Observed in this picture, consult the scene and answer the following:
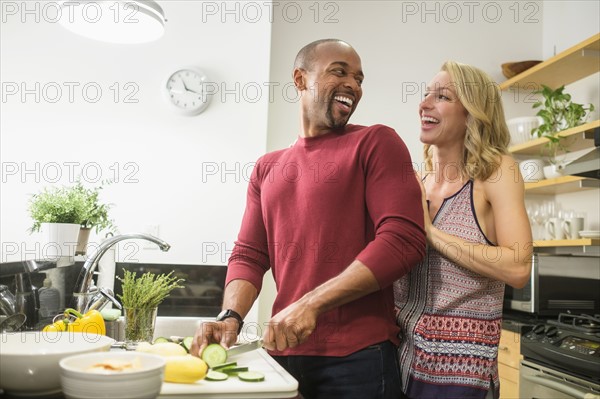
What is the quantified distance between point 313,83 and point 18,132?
2.30 metres

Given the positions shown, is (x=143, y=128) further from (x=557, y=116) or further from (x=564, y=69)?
(x=564, y=69)

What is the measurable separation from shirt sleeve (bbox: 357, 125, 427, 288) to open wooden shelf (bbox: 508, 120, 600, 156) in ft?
7.19

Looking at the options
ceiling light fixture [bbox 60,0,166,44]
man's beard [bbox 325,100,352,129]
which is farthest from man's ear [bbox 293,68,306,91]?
ceiling light fixture [bbox 60,0,166,44]

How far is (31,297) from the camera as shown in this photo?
1.57 metres

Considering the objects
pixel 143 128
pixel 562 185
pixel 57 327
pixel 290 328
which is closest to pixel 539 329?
pixel 562 185

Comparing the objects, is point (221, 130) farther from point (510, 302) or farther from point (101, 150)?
point (510, 302)

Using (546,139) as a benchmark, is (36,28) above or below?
above

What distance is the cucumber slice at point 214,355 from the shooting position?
3.98 ft

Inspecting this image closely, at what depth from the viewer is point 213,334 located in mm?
1349

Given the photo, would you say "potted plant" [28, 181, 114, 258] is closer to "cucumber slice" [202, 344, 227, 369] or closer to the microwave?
"cucumber slice" [202, 344, 227, 369]

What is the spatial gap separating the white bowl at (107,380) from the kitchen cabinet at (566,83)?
9.62 feet

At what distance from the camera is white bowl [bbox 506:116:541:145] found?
389 centimetres

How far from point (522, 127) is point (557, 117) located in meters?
0.29

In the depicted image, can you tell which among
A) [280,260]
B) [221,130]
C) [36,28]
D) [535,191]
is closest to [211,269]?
[221,130]
